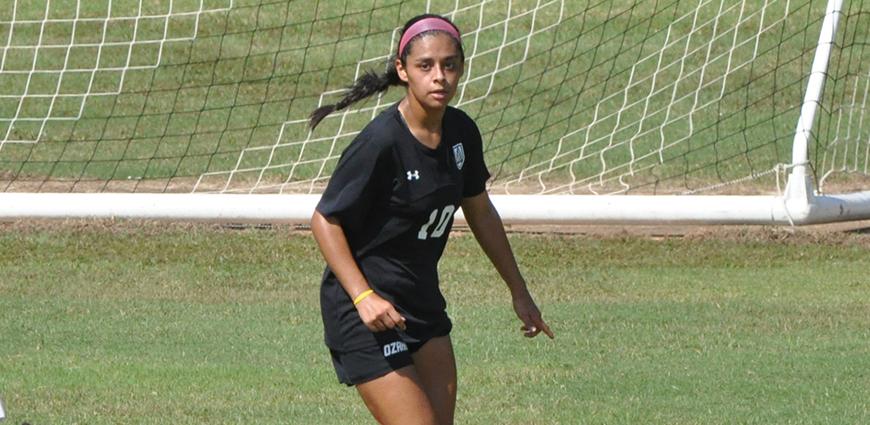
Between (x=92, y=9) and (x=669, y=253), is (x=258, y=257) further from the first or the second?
(x=92, y=9)

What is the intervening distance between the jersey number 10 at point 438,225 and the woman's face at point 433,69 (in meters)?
0.32

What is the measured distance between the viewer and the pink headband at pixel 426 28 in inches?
149

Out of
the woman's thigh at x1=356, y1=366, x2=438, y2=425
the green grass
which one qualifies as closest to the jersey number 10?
the woman's thigh at x1=356, y1=366, x2=438, y2=425

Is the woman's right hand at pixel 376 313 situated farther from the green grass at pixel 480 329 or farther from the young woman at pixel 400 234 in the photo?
the green grass at pixel 480 329

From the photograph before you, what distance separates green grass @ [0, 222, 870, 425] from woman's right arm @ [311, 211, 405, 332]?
1.99 m

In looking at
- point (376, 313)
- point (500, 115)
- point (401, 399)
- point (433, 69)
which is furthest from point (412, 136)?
point (500, 115)

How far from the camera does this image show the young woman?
369 cm

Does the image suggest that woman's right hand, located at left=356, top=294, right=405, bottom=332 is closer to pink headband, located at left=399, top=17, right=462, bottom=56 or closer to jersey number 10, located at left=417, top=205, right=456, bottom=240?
jersey number 10, located at left=417, top=205, right=456, bottom=240

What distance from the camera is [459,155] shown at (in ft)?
12.8

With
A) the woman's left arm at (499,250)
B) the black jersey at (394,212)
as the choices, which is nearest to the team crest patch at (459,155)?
the black jersey at (394,212)

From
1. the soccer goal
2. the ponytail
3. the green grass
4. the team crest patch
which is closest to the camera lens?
the team crest patch

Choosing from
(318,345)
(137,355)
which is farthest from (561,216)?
(137,355)

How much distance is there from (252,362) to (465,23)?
1057 cm

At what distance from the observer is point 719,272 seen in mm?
8680
